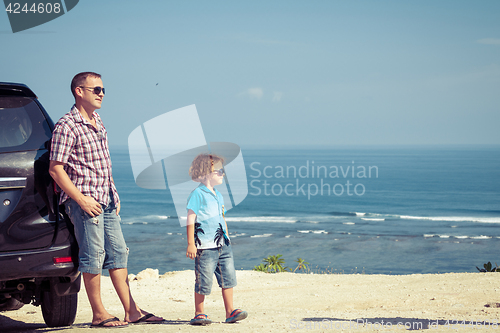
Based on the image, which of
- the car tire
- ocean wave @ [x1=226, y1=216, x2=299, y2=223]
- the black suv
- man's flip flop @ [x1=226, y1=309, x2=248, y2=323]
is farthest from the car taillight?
ocean wave @ [x1=226, y1=216, x2=299, y2=223]

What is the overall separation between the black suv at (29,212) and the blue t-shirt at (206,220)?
123 centimetres

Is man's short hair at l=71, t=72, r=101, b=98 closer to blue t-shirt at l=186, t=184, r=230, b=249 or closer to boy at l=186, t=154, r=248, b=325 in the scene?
boy at l=186, t=154, r=248, b=325

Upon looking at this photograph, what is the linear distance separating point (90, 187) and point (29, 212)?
0.56 m

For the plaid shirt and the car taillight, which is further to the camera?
the plaid shirt

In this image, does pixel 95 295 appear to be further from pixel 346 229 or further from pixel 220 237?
pixel 346 229

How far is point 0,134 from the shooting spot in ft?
12.2

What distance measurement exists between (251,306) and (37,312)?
3.27 meters

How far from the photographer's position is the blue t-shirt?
4531 millimetres

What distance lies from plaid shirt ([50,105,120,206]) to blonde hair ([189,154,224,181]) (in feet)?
3.06

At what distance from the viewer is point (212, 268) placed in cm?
459

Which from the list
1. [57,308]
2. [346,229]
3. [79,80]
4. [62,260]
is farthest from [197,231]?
[346,229]

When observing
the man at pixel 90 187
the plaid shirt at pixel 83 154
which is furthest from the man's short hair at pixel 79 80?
the plaid shirt at pixel 83 154

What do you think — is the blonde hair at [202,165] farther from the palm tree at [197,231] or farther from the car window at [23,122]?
the car window at [23,122]

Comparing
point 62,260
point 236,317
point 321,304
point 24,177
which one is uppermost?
point 24,177
